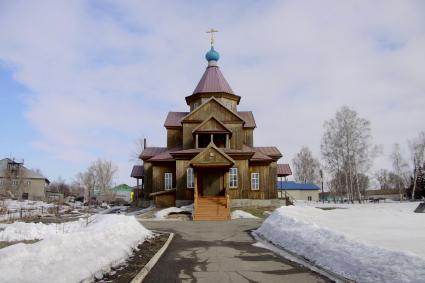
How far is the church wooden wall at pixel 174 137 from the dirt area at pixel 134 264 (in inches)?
859

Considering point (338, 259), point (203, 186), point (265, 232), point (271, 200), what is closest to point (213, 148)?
point (203, 186)

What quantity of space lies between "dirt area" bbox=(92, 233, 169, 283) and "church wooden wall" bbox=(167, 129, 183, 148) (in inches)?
859

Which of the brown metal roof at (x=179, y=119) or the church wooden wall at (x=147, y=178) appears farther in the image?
the brown metal roof at (x=179, y=119)

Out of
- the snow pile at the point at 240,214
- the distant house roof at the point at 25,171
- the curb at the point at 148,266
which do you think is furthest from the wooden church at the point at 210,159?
the distant house roof at the point at 25,171

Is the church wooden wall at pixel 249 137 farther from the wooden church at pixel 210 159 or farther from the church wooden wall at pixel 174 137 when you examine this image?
the church wooden wall at pixel 174 137

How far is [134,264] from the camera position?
8664 mm

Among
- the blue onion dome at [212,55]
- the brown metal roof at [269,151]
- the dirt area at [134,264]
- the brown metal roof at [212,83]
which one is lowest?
the dirt area at [134,264]

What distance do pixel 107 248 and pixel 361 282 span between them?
5.52 meters

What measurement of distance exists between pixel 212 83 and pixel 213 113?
4.69 meters

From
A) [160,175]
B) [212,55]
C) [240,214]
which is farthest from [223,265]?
[212,55]

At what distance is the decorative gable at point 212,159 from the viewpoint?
991 inches

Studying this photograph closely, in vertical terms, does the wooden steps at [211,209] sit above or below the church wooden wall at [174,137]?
below

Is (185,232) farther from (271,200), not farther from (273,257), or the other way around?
(271,200)

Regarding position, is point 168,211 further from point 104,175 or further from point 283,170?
point 104,175
